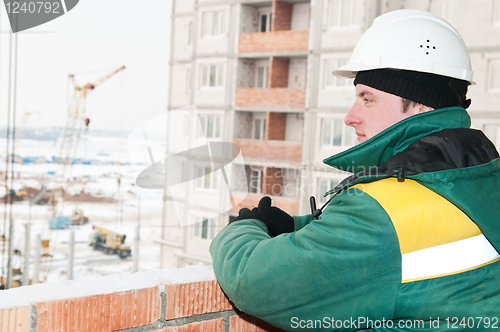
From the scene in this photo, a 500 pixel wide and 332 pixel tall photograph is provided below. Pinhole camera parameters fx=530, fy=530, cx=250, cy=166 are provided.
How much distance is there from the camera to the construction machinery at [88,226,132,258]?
3212cm

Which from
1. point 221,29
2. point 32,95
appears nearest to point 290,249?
point 221,29

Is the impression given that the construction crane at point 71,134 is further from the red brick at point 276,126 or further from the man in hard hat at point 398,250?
the man in hard hat at point 398,250

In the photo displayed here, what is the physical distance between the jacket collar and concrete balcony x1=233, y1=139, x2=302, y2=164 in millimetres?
12592

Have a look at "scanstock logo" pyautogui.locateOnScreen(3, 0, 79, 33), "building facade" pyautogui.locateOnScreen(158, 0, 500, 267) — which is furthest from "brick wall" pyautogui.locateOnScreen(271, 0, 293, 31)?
"scanstock logo" pyautogui.locateOnScreen(3, 0, 79, 33)

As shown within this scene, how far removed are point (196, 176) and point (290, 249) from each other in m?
16.5

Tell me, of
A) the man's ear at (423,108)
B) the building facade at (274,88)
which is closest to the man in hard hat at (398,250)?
the man's ear at (423,108)

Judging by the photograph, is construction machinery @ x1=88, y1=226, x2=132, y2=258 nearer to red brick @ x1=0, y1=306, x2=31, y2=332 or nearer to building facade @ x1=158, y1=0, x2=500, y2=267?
building facade @ x1=158, y1=0, x2=500, y2=267

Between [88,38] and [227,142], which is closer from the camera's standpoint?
[227,142]

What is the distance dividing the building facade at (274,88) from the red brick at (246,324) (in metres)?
10.9

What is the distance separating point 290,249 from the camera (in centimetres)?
103

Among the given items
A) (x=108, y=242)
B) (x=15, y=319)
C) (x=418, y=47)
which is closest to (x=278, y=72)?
(x=418, y=47)

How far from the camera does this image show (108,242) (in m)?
32.6

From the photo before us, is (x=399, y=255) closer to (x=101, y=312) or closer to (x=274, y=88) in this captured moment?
(x=101, y=312)

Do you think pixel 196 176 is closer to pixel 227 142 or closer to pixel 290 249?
pixel 227 142
